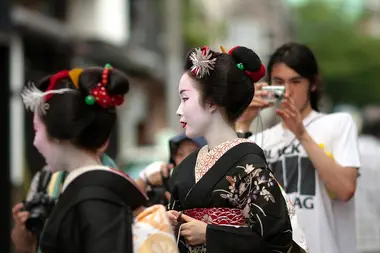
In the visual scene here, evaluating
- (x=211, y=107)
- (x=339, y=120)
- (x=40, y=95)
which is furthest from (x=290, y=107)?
(x=40, y=95)

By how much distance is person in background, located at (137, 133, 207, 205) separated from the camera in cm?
456

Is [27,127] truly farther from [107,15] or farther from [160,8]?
[160,8]

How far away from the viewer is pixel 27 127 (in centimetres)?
1502

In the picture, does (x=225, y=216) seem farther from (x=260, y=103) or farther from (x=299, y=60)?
(x=299, y=60)

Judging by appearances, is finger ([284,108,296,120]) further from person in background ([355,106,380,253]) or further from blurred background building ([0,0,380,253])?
person in background ([355,106,380,253])

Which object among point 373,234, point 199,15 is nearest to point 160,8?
point 199,15

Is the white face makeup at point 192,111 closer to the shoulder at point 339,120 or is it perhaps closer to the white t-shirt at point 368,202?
the shoulder at point 339,120

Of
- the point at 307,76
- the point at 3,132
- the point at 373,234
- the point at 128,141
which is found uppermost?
the point at 307,76

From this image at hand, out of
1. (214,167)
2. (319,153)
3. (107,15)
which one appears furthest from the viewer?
(107,15)

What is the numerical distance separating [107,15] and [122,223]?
18872 millimetres

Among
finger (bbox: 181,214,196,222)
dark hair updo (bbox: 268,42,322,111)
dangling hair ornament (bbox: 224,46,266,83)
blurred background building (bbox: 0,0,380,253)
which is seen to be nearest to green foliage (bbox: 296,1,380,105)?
blurred background building (bbox: 0,0,380,253)

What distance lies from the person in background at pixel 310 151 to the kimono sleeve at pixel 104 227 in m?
1.49

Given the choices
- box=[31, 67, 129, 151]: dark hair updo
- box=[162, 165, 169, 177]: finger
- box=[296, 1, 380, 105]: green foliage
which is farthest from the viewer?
box=[296, 1, 380, 105]: green foliage

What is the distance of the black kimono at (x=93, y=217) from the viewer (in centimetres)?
282
